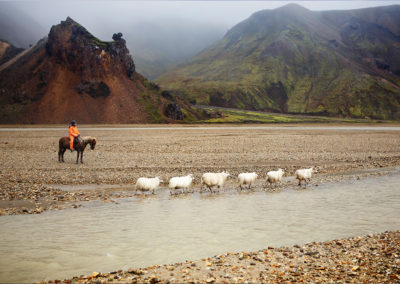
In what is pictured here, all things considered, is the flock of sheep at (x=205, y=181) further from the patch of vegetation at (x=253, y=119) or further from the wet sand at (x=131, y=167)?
the patch of vegetation at (x=253, y=119)

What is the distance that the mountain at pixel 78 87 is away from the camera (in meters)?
103

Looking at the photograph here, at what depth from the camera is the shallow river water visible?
10008mm

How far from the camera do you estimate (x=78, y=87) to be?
110 m

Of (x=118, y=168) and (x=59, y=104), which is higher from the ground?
(x=59, y=104)

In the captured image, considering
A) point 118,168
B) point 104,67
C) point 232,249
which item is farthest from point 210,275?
point 104,67

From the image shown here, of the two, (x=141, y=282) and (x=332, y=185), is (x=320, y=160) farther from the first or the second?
(x=141, y=282)

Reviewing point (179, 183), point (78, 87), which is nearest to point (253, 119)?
point (78, 87)

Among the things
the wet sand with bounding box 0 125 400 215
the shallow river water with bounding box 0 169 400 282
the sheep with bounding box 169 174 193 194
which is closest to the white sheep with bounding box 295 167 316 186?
the wet sand with bounding box 0 125 400 215

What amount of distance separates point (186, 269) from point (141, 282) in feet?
4.49

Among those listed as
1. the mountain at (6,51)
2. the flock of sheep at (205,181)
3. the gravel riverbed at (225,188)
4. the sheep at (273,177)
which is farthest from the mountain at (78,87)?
the sheep at (273,177)

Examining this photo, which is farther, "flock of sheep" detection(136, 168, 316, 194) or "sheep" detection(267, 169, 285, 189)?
"sheep" detection(267, 169, 285, 189)

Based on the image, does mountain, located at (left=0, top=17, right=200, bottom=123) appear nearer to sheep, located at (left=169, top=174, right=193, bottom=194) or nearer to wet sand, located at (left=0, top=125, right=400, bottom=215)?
wet sand, located at (left=0, top=125, right=400, bottom=215)

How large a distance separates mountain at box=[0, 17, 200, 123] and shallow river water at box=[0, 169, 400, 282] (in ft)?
289

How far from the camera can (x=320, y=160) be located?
31.2 meters
